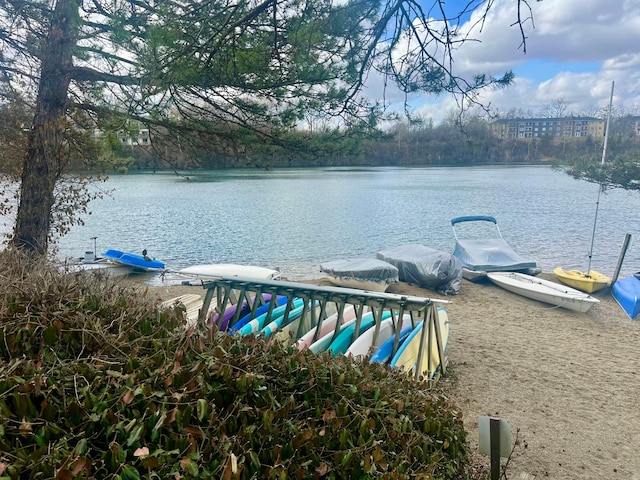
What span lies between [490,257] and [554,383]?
7.30 metres

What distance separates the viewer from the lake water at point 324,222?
15836 mm

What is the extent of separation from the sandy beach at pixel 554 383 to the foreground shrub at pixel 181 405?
60.9 inches

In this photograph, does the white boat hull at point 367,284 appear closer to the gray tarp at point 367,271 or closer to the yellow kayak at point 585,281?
the gray tarp at point 367,271

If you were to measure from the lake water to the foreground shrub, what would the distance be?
6493mm

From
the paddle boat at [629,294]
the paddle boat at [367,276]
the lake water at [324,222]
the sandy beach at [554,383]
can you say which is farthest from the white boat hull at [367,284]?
the paddle boat at [629,294]

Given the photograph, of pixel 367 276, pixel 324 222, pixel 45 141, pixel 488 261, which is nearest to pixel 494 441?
pixel 45 141

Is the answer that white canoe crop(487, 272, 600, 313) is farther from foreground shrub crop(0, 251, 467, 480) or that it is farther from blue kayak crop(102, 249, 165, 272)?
blue kayak crop(102, 249, 165, 272)

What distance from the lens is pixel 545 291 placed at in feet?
31.0

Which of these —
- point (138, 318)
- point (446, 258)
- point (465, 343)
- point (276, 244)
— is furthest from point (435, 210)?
point (138, 318)

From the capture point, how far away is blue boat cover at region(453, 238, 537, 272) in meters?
11.7

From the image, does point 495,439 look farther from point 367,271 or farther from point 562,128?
point 562,128

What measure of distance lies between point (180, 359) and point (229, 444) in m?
0.44

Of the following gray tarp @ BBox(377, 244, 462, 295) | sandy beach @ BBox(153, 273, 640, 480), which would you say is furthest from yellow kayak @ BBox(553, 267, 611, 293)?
gray tarp @ BBox(377, 244, 462, 295)

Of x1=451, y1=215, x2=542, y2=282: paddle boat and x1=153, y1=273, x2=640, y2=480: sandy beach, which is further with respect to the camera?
x1=451, y1=215, x2=542, y2=282: paddle boat
